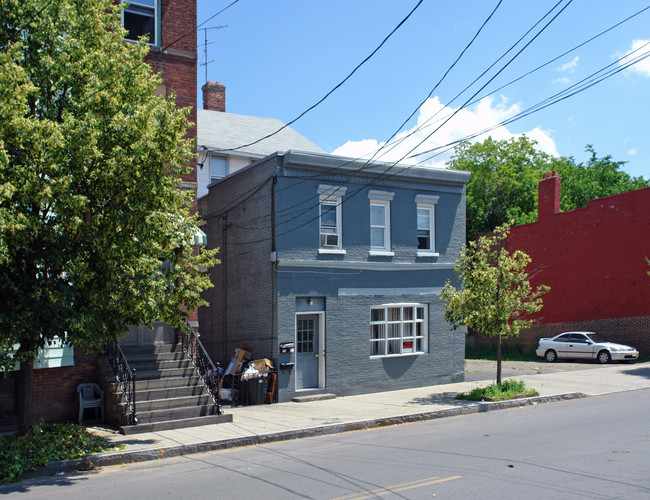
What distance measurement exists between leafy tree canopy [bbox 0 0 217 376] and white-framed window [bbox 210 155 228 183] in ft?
55.5

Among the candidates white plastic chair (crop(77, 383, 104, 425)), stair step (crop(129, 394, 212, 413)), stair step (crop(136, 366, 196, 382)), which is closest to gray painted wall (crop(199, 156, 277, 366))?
stair step (crop(136, 366, 196, 382))

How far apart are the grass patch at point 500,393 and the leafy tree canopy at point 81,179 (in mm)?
8953

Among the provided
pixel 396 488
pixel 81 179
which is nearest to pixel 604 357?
pixel 396 488

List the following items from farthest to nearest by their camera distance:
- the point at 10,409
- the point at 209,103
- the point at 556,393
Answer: the point at 209,103 → the point at 556,393 → the point at 10,409

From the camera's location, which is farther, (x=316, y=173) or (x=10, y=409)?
(x=316, y=173)

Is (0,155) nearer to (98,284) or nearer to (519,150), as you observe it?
(98,284)

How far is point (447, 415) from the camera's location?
589 inches

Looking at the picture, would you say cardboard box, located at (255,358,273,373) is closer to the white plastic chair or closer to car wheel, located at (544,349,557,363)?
the white plastic chair

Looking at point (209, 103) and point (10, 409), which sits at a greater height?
point (209, 103)

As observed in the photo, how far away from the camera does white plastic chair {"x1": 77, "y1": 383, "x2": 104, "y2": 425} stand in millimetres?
13469

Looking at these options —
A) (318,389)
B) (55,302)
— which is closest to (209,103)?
(318,389)

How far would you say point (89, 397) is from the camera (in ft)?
45.1

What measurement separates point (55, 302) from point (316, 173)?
34.1 ft

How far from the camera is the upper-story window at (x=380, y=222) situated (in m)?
19.8
